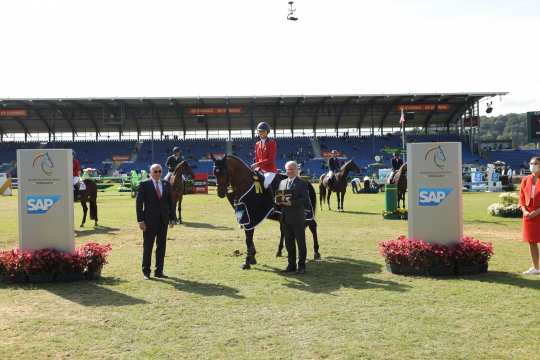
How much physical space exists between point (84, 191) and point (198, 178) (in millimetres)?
20793

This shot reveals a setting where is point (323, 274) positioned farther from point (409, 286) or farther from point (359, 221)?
point (359, 221)

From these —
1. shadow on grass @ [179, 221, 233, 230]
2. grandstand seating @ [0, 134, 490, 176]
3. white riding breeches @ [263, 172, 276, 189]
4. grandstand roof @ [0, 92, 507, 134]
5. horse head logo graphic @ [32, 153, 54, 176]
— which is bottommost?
shadow on grass @ [179, 221, 233, 230]

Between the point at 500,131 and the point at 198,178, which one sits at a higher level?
the point at 500,131

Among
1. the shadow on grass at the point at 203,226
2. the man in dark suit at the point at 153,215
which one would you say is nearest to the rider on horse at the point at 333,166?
the shadow on grass at the point at 203,226

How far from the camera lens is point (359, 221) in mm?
17594

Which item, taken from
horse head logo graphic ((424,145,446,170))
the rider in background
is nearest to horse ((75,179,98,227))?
the rider in background

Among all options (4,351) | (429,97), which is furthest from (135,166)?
(4,351)

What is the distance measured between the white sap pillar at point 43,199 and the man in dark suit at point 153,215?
1.28m

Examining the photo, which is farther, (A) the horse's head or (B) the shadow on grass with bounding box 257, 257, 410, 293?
(A) the horse's head

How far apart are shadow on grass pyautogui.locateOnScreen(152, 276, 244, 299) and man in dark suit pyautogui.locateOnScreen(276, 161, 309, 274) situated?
5.56 feet

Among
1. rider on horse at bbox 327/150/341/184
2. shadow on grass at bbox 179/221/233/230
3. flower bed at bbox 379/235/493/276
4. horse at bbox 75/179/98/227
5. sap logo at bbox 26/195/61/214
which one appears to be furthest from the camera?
rider on horse at bbox 327/150/341/184

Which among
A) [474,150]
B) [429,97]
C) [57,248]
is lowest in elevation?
[57,248]

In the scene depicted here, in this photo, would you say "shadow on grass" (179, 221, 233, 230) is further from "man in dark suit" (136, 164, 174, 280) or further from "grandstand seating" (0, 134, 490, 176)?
"grandstand seating" (0, 134, 490, 176)

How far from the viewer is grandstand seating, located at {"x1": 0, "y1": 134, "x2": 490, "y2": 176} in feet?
201
